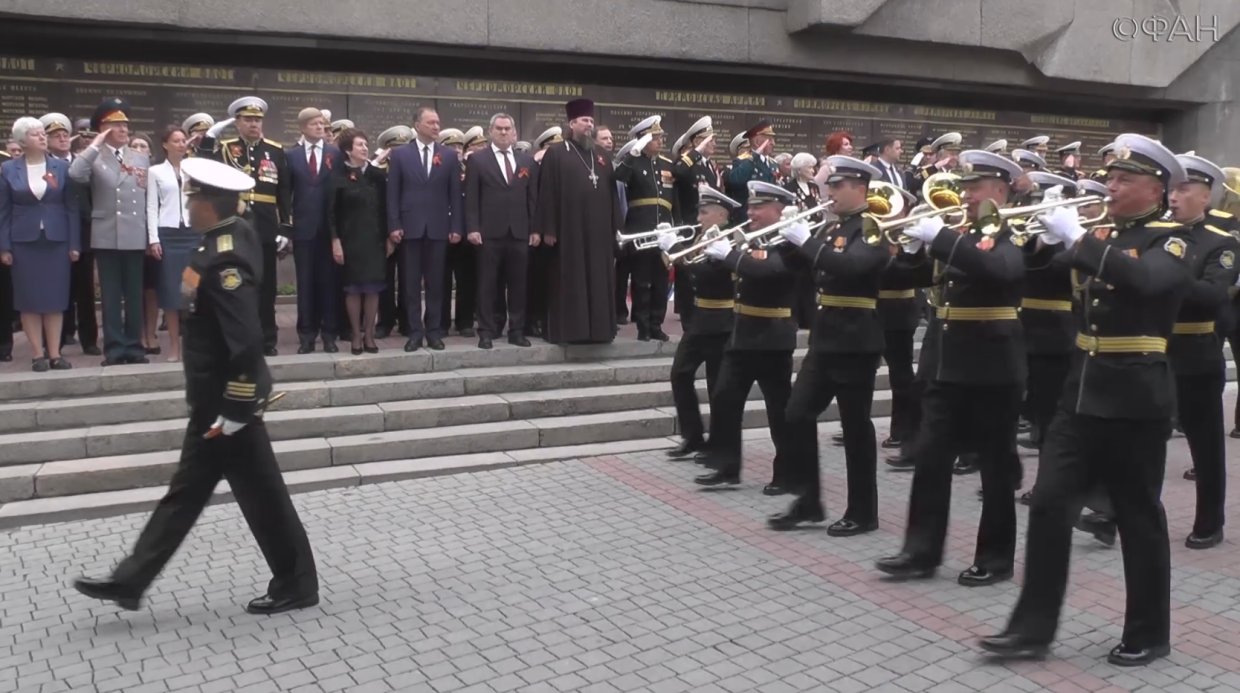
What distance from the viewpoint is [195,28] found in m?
12.3

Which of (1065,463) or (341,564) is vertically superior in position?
(1065,463)

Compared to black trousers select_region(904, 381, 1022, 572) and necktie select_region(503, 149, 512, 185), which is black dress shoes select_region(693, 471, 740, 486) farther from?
necktie select_region(503, 149, 512, 185)

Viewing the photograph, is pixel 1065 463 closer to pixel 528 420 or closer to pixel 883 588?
pixel 883 588

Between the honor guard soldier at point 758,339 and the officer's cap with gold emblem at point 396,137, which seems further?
the officer's cap with gold emblem at point 396,137

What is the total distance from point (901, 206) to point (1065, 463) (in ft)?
7.67

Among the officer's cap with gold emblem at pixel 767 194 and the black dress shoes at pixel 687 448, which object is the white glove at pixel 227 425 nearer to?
the officer's cap with gold emblem at pixel 767 194

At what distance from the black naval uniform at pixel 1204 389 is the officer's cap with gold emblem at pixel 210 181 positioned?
205 inches

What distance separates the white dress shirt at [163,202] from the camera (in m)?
9.55

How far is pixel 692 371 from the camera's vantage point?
8758 mm

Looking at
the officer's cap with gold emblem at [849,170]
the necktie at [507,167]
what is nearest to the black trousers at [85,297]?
the necktie at [507,167]

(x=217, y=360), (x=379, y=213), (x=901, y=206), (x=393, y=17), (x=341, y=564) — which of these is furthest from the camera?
(x=393, y=17)

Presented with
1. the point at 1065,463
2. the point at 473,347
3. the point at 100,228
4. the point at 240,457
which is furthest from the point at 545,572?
the point at 100,228

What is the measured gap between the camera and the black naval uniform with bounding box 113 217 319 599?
5418 millimetres

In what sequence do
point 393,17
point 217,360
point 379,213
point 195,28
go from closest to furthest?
1. point 217,360
2. point 379,213
3. point 195,28
4. point 393,17
